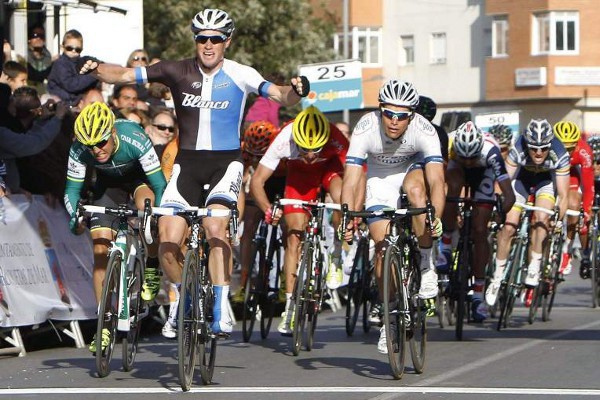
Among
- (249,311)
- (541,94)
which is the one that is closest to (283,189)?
(249,311)

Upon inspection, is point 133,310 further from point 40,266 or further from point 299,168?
point 299,168

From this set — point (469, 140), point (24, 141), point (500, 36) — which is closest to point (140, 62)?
point (24, 141)

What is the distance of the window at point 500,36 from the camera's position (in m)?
60.5

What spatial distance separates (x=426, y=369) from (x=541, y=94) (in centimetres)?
4822

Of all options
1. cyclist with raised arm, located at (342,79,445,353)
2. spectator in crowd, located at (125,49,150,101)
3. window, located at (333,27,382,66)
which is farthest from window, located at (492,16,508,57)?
cyclist with raised arm, located at (342,79,445,353)

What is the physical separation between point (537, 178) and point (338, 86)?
1219 cm

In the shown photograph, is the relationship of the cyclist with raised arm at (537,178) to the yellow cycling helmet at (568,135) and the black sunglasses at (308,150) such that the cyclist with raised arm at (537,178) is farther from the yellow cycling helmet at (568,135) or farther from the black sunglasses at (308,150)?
the black sunglasses at (308,150)

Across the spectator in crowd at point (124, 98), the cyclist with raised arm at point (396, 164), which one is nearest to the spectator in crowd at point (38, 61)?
the spectator in crowd at point (124, 98)

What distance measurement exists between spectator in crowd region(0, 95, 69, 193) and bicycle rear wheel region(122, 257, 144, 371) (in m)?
3.00

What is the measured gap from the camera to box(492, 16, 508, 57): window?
6053cm

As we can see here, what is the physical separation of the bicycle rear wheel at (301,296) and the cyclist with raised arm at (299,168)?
0.17 m

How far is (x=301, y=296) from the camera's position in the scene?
42.7ft

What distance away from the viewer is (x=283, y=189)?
14836 millimetres

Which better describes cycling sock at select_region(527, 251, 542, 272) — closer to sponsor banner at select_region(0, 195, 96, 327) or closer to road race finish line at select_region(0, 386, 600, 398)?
sponsor banner at select_region(0, 195, 96, 327)
